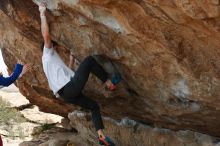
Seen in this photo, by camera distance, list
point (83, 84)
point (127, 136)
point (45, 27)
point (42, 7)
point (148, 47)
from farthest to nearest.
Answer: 1. point (127, 136)
2. point (45, 27)
3. point (42, 7)
4. point (83, 84)
5. point (148, 47)

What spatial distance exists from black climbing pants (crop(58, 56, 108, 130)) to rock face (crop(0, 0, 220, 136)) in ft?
0.59

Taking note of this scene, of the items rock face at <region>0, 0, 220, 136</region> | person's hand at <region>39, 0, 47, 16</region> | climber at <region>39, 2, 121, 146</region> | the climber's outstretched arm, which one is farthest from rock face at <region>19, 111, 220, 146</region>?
person's hand at <region>39, 0, 47, 16</region>

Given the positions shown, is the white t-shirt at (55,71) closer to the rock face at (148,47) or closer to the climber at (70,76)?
the climber at (70,76)

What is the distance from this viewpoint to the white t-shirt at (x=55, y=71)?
22.4 ft

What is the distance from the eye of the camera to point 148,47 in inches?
244

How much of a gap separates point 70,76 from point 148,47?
1346mm

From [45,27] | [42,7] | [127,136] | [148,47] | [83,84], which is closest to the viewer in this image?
[148,47]

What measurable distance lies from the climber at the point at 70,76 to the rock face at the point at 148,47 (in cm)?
17

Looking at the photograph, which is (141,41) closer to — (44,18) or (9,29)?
(44,18)

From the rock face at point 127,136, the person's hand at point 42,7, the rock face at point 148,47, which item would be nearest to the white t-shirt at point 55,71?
the rock face at point 148,47

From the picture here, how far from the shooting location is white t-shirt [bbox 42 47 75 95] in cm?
681

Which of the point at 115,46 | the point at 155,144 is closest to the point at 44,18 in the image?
the point at 115,46

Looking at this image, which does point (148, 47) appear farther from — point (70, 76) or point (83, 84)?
point (70, 76)

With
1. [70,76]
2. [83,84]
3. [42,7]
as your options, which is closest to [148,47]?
[83,84]
